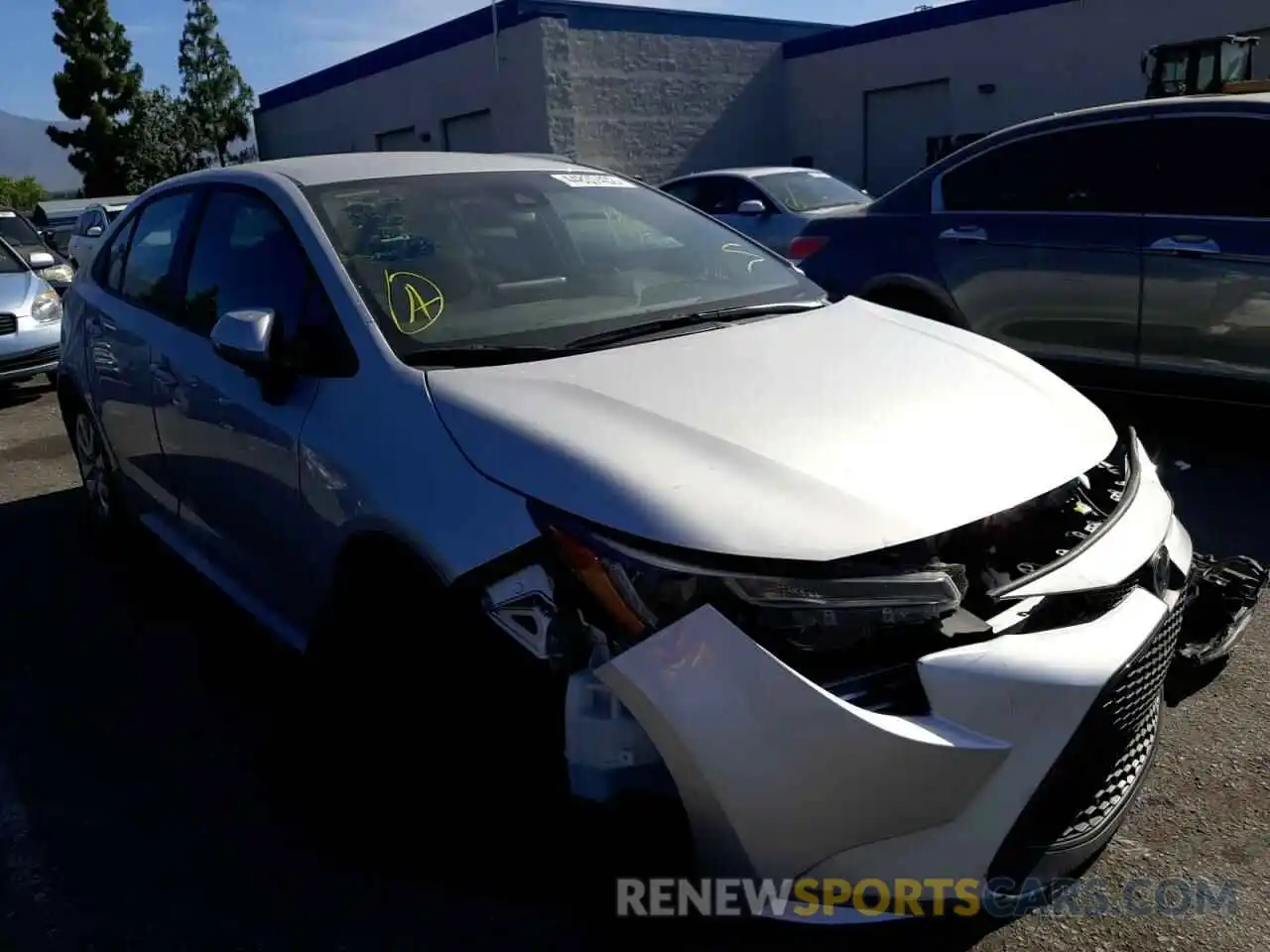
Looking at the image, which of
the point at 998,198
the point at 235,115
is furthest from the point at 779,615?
the point at 235,115

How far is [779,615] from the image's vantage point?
1.99m

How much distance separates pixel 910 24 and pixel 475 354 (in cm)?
2216

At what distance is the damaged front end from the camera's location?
78.3 inches

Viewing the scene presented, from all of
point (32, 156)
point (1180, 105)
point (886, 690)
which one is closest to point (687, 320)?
point (886, 690)

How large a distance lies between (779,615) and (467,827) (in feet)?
2.76

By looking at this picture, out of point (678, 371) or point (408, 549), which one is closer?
point (408, 549)

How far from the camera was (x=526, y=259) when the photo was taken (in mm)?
3283

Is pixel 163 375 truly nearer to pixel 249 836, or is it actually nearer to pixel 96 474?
pixel 96 474

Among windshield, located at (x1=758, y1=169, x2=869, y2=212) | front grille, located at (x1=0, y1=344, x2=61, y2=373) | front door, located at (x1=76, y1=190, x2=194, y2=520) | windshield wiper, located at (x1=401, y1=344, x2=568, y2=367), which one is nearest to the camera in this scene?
windshield wiper, located at (x1=401, y1=344, x2=568, y2=367)

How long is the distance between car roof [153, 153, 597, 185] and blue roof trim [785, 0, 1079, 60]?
61.5 ft

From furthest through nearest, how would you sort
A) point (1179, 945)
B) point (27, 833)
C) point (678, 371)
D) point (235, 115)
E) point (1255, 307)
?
point (235, 115)
point (1255, 307)
point (27, 833)
point (678, 371)
point (1179, 945)

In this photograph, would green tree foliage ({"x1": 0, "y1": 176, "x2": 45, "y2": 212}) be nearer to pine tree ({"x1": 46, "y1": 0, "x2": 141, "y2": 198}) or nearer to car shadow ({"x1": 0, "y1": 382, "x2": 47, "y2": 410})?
pine tree ({"x1": 46, "y1": 0, "x2": 141, "y2": 198})

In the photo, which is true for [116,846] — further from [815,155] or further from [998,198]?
[815,155]

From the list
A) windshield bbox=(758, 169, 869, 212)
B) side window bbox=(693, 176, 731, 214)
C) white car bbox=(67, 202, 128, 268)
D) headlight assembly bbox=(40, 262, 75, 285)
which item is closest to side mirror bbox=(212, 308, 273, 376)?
windshield bbox=(758, 169, 869, 212)
